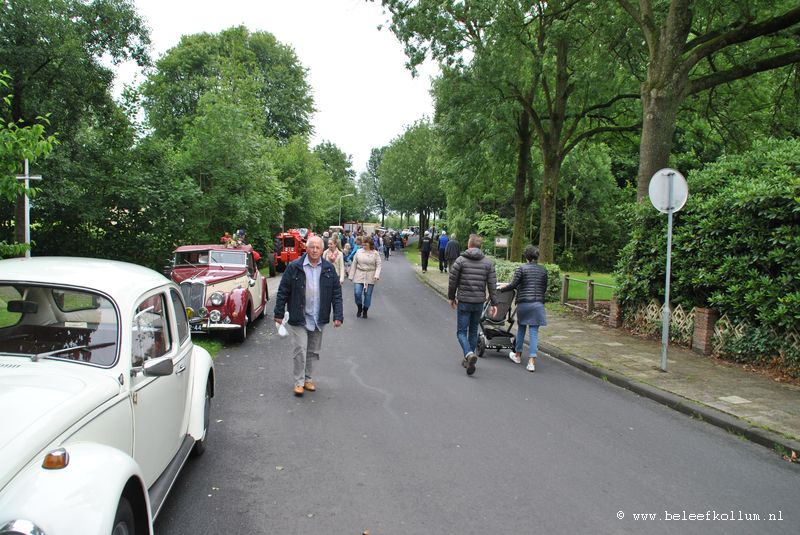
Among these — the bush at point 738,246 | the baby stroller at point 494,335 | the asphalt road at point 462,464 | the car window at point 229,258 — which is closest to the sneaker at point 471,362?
the asphalt road at point 462,464

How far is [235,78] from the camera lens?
26.1 m

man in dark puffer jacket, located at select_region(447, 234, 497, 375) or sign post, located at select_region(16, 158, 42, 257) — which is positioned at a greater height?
sign post, located at select_region(16, 158, 42, 257)

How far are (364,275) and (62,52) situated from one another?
31.7ft

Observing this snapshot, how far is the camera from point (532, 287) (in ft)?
29.2

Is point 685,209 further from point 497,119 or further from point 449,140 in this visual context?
point 449,140

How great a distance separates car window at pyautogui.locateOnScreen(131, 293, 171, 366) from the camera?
356cm

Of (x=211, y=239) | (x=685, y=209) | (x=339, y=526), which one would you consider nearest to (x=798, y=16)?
(x=685, y=209)

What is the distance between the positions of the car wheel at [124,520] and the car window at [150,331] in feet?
3.10

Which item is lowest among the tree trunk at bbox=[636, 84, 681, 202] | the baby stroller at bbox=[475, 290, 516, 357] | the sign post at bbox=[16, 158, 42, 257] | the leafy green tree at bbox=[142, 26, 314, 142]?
the baby stroller at bbox=[475, 290, 516, 357]

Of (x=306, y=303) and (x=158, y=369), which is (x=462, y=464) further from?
(x=306, y=303)

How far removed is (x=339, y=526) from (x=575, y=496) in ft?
5.85

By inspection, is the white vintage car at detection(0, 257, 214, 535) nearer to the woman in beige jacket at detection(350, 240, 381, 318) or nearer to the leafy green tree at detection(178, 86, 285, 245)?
the woman in beige jacket at detection(350, 240, 381, 318)

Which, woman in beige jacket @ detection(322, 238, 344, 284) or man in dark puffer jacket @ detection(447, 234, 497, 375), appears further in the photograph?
woman in beige jacket @ detection(322, 238, 344, 284)

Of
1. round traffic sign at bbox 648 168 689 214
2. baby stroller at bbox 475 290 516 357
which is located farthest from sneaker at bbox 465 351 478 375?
round traffic sign at bbox 648 168 689 214
